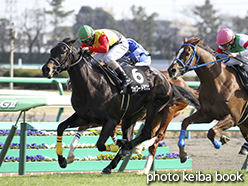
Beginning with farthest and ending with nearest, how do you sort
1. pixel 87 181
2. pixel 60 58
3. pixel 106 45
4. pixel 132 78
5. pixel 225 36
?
pixel 225 36 → pixel 132 78 → pixel 106 45 → pixel 60 58 → pixel 87 181

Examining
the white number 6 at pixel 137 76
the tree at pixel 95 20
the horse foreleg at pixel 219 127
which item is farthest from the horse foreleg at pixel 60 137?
the tree at pixel 95 20

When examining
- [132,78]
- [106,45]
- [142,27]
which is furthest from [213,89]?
[142,27]

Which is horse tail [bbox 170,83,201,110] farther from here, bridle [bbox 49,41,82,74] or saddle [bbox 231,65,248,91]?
bridle [bbox 49,41,82,74]

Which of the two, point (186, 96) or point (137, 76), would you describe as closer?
point (137, 76)

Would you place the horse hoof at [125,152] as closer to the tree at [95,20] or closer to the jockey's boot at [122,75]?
the jockey's boot at [122,75]

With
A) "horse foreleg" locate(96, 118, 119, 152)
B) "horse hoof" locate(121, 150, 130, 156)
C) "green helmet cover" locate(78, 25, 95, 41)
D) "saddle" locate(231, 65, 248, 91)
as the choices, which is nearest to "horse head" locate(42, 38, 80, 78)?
"green helmet cover" locate(78, 25, 95, 41)

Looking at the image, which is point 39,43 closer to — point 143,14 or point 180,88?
point 143,14

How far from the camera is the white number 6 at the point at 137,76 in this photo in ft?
16.4

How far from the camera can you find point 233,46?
5.32m

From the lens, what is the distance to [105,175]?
180 inches

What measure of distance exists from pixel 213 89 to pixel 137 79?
905mm

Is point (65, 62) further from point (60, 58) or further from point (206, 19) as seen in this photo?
point (206, 19)

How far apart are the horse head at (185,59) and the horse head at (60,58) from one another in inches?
42.6

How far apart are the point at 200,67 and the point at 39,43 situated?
4431cm
